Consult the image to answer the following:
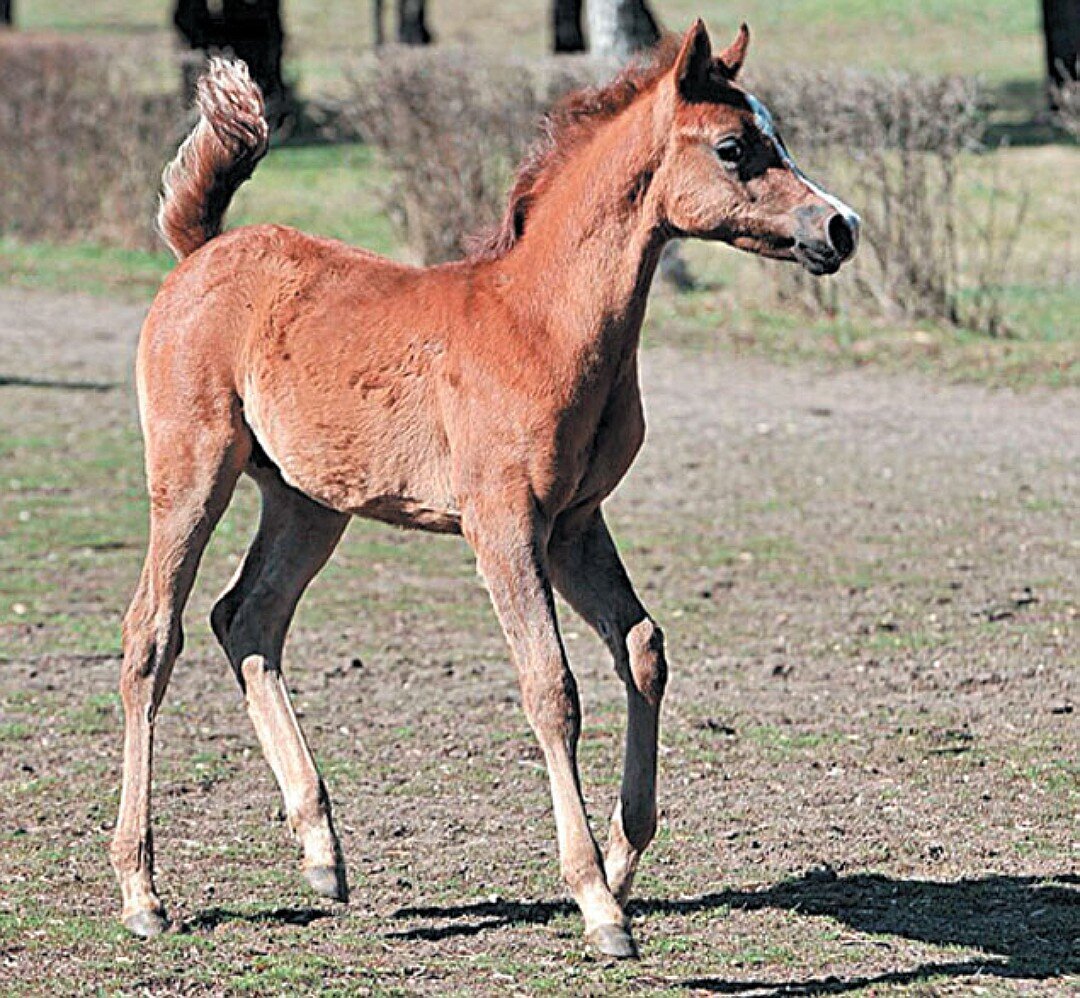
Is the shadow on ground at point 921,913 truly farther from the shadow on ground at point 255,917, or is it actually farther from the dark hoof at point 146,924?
the dark hoof at point 146,924

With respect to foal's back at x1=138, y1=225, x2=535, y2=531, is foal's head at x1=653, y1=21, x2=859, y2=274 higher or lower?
higher

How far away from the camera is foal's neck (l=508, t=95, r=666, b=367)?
5.19 metres

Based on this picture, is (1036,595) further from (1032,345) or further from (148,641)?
(1032,345)

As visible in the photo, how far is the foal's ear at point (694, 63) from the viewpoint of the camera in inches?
196

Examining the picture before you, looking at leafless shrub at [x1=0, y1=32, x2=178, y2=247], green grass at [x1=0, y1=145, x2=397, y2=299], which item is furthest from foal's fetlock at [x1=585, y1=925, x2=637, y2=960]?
leafless shrub at [x1=0, y1=32, x2=178, y2=247]

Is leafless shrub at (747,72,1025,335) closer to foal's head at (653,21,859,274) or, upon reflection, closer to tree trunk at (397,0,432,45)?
foal's head at (653,21,859,274)

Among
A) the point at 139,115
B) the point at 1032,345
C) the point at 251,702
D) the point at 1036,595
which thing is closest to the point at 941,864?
the point at 251,702

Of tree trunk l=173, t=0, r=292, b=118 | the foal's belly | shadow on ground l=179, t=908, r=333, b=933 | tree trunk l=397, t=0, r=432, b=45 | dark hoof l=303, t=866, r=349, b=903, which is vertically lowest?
tree trunk l=397, t=0, r=432, b=45

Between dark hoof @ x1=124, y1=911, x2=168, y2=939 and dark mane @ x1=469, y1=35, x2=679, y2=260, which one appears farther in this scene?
dark mane @ x1=469, y1=35, x2=679, y2=260

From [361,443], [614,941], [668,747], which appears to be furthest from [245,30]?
[614,941]

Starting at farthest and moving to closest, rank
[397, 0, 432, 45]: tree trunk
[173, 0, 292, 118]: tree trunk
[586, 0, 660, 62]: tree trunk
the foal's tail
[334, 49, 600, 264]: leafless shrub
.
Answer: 1. [397, 0, 432, 45]: tree trunk
2. [173, 0, 292, 118]: tree trunk
3. [586, 0, 660, 62]: tree trunk
4. [334, 49, 600, 264]: leafless shrub
5. the foal's tail

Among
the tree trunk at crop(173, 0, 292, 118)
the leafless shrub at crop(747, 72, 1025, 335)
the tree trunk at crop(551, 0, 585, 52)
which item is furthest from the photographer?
the tree trunk at crop(551, 0, 585, 52)

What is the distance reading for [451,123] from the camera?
56.0 ft

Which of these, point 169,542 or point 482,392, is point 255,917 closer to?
point 169,542
